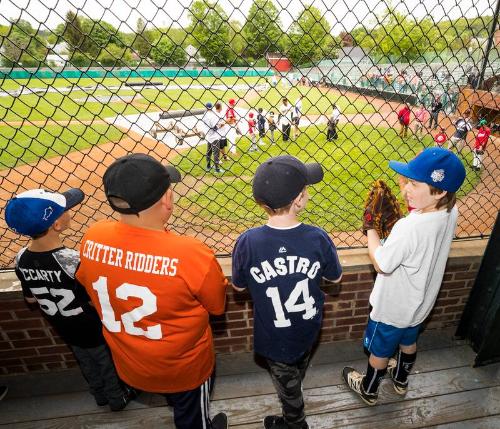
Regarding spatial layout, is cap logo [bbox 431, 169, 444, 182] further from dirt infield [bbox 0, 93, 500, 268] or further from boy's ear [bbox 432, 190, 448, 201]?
dirt infield [bbox 0, 93, 500, 268]

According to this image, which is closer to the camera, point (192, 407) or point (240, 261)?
point (240, 261)

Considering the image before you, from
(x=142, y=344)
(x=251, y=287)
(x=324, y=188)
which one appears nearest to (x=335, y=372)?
(x=251, y=287)

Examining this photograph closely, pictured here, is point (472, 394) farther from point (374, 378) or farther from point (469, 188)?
point (469, 188)

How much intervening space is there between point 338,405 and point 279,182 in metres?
1.72

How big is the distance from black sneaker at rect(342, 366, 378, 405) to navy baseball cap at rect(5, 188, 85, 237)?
217 cm

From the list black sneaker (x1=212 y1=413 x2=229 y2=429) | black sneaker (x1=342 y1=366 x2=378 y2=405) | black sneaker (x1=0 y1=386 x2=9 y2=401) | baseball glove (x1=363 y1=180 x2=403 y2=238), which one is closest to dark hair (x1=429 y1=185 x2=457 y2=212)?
baseball glove (x1=363 y1=180 x2=403 y2=238)

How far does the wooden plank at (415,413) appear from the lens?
2.27 m

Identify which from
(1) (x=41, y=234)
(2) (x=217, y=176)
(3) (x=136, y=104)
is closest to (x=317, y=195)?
(2) (x=217, y=176)

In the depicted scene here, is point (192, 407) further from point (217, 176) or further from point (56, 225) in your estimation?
point (217, 176)

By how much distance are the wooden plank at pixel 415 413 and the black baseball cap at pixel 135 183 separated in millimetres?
1712

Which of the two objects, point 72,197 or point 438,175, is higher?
point 438,175

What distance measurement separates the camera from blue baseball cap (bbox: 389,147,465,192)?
1747mm

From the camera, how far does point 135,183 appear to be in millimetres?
1399

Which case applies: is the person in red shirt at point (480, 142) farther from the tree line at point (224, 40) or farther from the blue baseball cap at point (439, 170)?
the blue baseball cap at point (439, 170)
